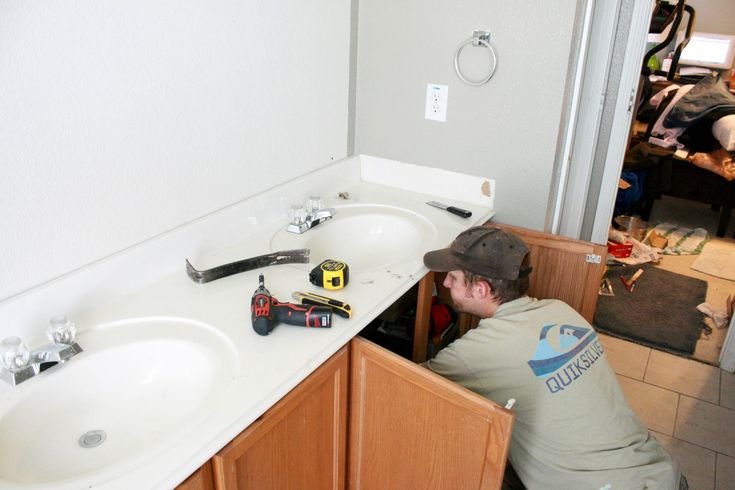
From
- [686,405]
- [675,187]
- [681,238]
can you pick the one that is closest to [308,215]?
[686,405]

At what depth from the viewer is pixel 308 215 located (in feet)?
6.03

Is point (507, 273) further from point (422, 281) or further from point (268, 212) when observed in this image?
point (268, 212)

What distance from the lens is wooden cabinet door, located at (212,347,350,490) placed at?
107cm

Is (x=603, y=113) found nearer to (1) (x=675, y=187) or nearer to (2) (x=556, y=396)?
(2) (x=556, y=396)

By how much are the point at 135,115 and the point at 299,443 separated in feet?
2.63

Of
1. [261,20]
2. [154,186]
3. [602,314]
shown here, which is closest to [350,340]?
[154,186]

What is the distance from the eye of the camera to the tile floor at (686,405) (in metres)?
1.99

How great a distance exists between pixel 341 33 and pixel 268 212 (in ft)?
2.19

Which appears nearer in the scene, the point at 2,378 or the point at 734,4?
the point at 2,378

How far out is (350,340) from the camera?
1.33m

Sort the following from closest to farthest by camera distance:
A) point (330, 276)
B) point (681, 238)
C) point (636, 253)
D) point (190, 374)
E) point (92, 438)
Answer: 1. point (92, 438)
2. point (190, 374)
3. point (330, 276)
4. point (636, 253)
5. point (681, 238)

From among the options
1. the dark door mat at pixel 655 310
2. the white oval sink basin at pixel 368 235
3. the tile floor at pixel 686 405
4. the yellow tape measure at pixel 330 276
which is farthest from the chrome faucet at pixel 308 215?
the dark door mat at pixel 655 310

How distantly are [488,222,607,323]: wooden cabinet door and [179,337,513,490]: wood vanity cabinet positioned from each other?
2.37 feet

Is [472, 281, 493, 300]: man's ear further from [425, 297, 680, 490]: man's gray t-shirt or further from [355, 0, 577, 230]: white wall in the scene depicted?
[355, 0, 577, 230]: white wall
